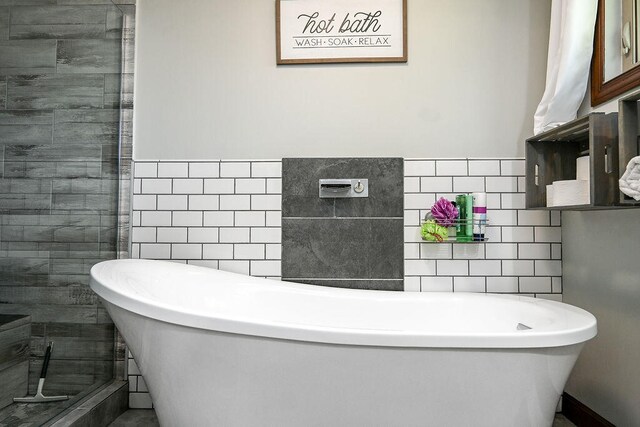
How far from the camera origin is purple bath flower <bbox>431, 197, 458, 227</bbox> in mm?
2229

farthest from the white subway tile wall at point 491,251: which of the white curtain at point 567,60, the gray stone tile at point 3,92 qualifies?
the gray stone tile at point 3,92

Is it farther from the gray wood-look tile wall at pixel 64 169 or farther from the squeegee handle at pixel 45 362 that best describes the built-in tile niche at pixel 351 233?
the squeegee handle at pixel 45 362

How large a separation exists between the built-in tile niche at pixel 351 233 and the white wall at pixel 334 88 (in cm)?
12

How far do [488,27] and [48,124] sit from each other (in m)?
2.14

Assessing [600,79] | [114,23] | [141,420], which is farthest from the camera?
[114,23]

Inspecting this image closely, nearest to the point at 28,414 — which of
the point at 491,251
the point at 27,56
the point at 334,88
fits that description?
the point at 27,56

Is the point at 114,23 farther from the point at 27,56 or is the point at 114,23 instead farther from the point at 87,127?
the point at 27,56

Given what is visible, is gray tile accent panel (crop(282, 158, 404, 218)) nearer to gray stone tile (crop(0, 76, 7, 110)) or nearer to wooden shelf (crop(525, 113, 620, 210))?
wooden shelf (crop(525, 113, 620, 210))

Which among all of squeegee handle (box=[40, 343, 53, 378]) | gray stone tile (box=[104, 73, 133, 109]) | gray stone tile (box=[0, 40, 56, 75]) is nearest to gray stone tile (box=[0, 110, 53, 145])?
gray stone tile (box=[0, 40, 56, 75])

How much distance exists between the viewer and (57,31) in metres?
1.80

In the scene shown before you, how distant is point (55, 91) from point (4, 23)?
1.00ft

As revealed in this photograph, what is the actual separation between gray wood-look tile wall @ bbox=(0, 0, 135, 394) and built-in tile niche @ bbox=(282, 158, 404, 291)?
93 centimetres

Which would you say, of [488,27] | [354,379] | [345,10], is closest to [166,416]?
[354,379]

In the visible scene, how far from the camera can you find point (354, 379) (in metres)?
1.33
